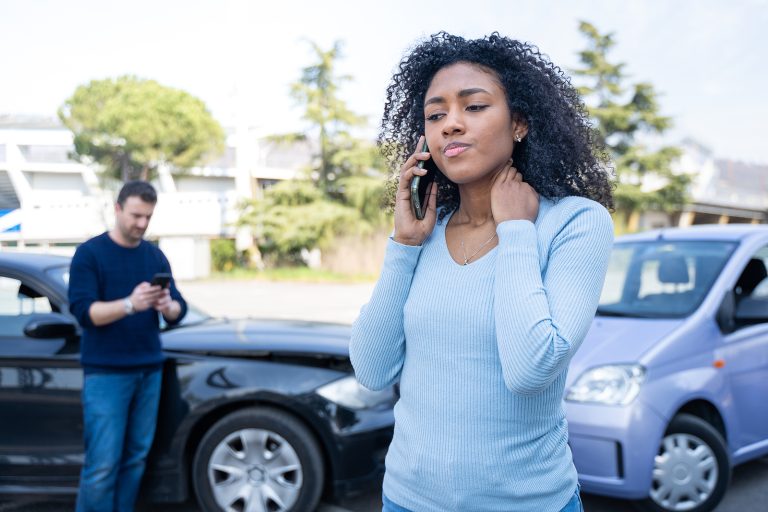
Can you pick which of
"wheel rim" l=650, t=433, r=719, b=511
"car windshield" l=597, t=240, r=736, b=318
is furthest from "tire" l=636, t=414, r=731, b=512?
"car windshield" l=597, t=240, r=736, b=318

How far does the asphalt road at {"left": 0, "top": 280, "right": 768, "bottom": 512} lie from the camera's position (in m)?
4.15

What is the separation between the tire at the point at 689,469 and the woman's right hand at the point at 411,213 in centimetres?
266

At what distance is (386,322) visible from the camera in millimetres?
1643

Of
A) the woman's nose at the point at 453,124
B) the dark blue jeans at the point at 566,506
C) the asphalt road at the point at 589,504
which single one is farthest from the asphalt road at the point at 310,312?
the woman's nose at the point at 453,124

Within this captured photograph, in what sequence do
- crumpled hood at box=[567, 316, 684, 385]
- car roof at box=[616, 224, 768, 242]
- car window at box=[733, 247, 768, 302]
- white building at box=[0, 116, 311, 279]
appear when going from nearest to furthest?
crumpled hood at box=[567, 316, 684, 385] < car window at box=[733, 247, 768, 302] < car roof at box=[616, 224, 768, 242] < white building at box=[0, 116, 311, 279]

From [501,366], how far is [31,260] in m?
3.52

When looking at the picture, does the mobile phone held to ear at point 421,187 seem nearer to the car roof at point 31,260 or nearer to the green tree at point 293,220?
the car roof at point 31,260

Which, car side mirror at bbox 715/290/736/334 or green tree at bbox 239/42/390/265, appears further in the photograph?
green tree at bbox 239/42/390/265

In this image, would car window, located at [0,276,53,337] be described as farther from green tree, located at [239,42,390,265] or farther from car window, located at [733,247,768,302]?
green tree, located at [239,42,390,265]

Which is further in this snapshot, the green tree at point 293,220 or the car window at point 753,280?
the green tree at point 293,220

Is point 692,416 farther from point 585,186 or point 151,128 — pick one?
point 151,128

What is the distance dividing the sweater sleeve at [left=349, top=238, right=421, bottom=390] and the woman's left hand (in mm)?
222

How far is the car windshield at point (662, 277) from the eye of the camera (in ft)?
14.4

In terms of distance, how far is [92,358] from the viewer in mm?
3441
